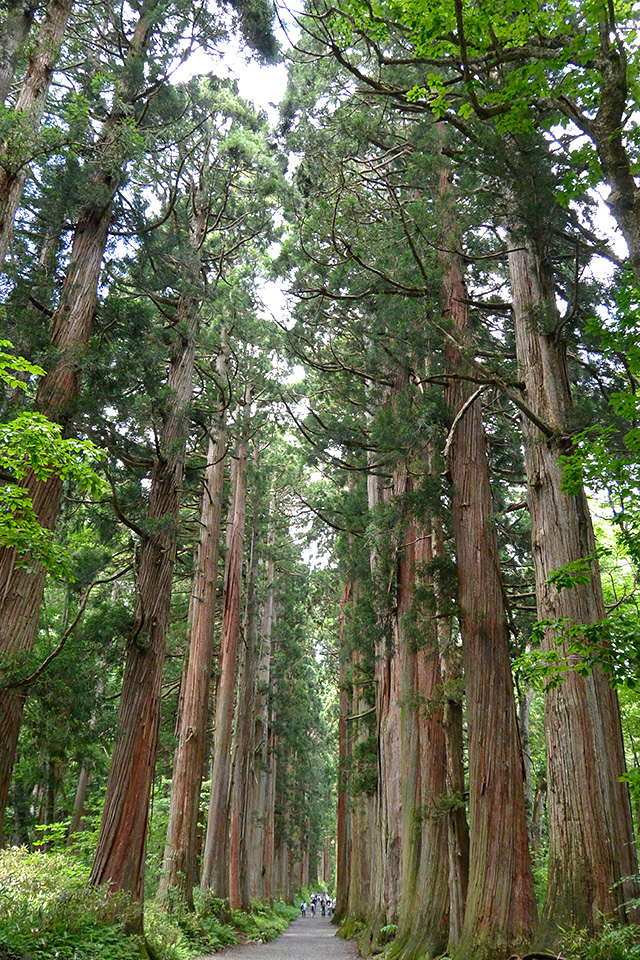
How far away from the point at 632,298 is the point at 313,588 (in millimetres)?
20967

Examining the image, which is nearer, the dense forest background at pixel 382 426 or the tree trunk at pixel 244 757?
the dense forest background at pixel 382 426

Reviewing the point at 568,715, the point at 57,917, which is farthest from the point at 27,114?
the point at 57,917

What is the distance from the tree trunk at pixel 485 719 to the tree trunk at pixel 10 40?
537 cm

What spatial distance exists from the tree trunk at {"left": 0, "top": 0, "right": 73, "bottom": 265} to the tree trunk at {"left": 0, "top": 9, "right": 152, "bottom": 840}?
132 cm

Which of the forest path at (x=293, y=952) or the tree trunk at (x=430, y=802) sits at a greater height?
the tree trunk at (x=430, y=802)

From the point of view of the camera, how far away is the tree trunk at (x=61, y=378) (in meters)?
6.47

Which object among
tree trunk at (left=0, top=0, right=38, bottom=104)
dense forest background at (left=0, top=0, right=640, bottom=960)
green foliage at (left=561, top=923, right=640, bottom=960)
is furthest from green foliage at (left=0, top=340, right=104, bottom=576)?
green foliage at (left=561, top=923, right=640, bottom=960)

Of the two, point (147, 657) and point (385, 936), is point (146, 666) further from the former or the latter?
point (385, 936)

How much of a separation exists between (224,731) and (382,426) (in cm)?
939

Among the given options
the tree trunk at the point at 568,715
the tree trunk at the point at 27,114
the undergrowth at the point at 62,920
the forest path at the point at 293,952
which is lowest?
the forest path at the point at 293,952

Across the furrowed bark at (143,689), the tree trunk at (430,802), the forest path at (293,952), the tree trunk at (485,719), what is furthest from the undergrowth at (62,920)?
the tree trunk at (485,719)

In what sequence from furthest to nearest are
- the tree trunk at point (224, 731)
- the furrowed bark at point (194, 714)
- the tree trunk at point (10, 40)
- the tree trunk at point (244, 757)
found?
the tree trunk at point (244, 757), the tree trunk at point (224, 731), the furrowed bark at point (194, 714), the tree trunk at point (10, 40)

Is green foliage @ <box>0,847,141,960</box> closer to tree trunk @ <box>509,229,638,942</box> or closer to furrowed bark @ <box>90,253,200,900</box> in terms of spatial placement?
furrowed bark @ <box>90,253,200,900</box>

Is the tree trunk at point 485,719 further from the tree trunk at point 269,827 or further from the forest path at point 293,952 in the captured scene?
the tree trunk at point 269,827
